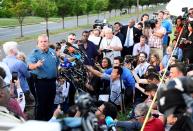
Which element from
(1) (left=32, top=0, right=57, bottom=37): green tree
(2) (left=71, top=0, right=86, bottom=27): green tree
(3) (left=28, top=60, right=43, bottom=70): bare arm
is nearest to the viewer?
(3) (left=28, top=60, right=43, bottom=70): bare arm

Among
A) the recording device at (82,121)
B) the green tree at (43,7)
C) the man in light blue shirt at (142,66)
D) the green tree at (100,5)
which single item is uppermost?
the recording device at (82,121)

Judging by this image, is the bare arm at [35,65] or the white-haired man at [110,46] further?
the white-haired man at [110,46]

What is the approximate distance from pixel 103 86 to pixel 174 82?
7.41 m

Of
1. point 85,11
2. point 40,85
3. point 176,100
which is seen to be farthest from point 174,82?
point 85,11

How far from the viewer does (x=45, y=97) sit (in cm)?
884

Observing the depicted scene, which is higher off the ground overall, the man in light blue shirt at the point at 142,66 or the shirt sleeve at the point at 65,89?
the man in light blue shirt at the point at 142,66

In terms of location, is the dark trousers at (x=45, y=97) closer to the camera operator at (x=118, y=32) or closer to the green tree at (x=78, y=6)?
the camera operator at (x=118, y=32)

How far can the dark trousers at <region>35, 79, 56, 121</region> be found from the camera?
866cm

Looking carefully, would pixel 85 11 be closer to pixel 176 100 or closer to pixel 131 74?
pixel 131 74

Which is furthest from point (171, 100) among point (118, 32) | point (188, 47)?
point (118, 32)

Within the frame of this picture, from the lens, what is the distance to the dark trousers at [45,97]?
8656mm

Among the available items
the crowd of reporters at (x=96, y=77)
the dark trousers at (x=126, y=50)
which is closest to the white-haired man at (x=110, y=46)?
the crowd of reporters at (x=96, y=77)

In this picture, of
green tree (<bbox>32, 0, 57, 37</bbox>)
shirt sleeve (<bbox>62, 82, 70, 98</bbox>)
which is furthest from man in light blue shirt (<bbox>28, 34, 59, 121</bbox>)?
green tree (<bbox>32, 0, 57, 37</bbox>)

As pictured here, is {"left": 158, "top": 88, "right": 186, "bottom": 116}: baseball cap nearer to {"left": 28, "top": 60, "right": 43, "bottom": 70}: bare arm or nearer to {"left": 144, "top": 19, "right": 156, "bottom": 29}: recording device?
{"left": 28, "top": 60, "right": 43, "bottom": 70}: bare arm
